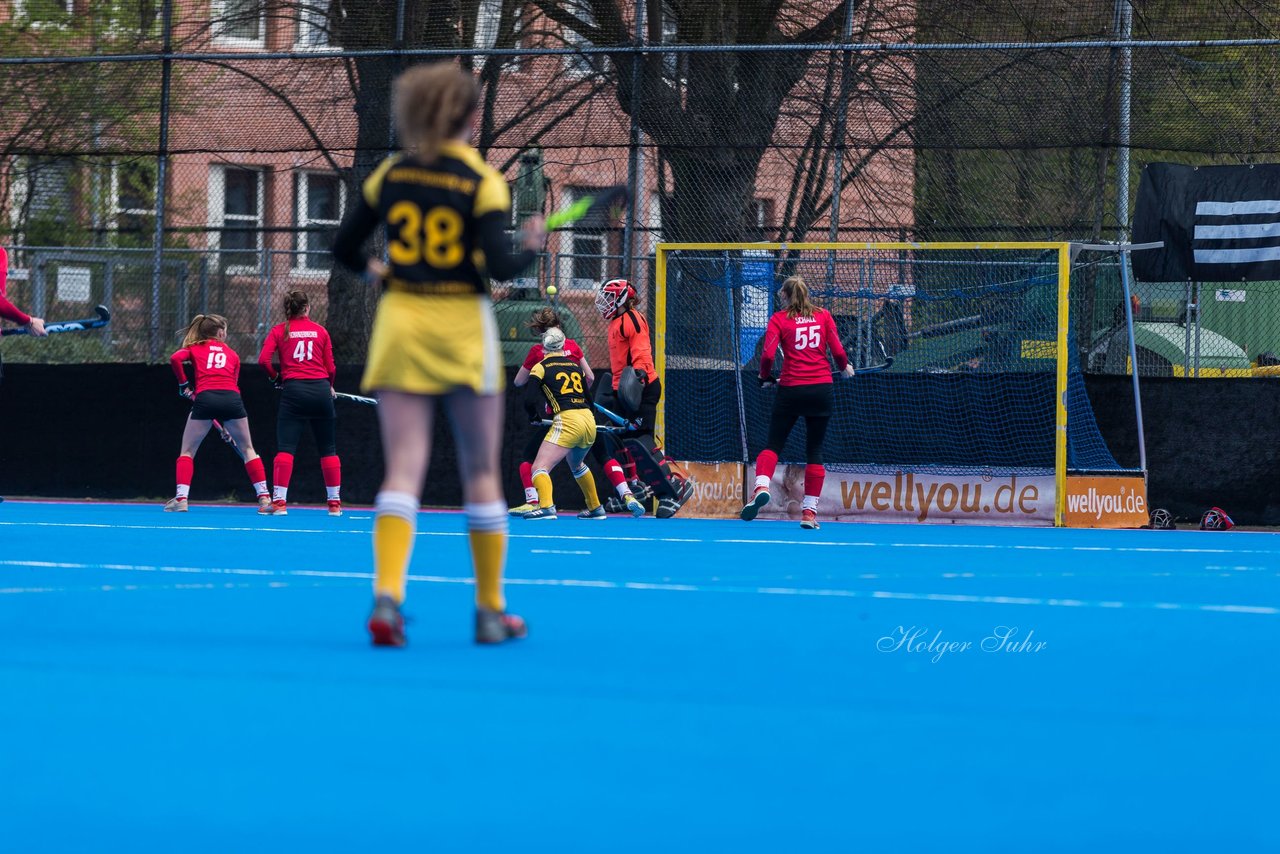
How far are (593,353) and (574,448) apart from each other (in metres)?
4.02

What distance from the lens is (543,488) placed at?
45.8 feet

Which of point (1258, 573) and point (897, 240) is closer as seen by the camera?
point (1258, 573)

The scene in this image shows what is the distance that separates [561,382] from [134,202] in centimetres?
667

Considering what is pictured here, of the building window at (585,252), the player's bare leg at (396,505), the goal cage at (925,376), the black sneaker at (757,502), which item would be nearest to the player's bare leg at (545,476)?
the goal cage at (925,376)

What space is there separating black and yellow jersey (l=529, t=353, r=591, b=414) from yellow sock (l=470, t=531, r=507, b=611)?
7.89 meters

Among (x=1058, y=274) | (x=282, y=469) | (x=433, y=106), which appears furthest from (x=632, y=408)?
(x=433, y=106)

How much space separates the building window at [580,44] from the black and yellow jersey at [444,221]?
10137 millimetres

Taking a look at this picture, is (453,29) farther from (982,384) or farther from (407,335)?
(407,335)

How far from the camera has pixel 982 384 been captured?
14555mm

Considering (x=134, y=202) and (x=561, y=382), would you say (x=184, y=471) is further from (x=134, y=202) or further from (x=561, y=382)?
(x=134, y=202)

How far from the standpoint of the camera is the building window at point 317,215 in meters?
16.4

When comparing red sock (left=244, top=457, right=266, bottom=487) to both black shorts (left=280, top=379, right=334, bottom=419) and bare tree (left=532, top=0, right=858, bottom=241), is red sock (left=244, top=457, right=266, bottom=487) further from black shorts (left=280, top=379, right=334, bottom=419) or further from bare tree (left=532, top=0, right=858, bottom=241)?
bare tree (left=532, top=0, right=858, bottom=241)

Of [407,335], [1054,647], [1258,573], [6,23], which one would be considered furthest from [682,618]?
[6,23]

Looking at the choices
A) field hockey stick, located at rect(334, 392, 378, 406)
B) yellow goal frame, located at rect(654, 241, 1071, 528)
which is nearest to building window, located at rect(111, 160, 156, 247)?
field hockey stick, located at rect(334, 392, 378, 406)
